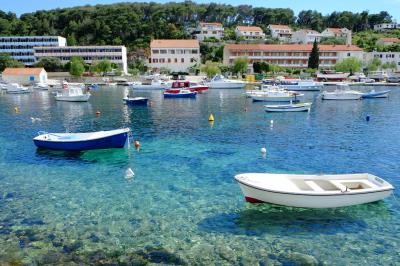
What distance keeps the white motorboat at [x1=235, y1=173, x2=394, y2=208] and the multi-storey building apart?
386 ft

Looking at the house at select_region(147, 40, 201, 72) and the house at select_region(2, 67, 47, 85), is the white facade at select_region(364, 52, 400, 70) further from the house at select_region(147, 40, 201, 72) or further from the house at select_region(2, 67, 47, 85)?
the house at select_region(2, 67, 47, 85)

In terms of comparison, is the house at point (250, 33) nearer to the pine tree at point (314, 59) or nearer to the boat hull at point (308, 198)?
the pine tree at point (314, 59)

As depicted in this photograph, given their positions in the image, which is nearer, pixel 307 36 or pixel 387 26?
pixel 307 36

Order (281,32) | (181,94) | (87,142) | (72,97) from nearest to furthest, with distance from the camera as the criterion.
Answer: (87,142), (72,97), (181,94), (281,32)

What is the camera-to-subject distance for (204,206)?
57.5 feet

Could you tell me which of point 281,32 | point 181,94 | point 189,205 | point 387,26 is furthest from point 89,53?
point 387,26

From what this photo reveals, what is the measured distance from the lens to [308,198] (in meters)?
15.8

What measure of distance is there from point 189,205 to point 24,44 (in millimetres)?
161355

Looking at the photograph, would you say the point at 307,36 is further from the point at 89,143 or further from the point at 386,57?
the point at 89,143

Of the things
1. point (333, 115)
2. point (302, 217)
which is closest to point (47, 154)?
point (302, 217)

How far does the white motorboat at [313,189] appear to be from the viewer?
15.9 metres

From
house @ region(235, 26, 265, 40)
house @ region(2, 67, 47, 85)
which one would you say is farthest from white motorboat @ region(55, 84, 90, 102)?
house @ region(235, 26, 265, 40)

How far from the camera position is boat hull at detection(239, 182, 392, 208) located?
1590 centimetres

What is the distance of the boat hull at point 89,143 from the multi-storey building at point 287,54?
110 metres
